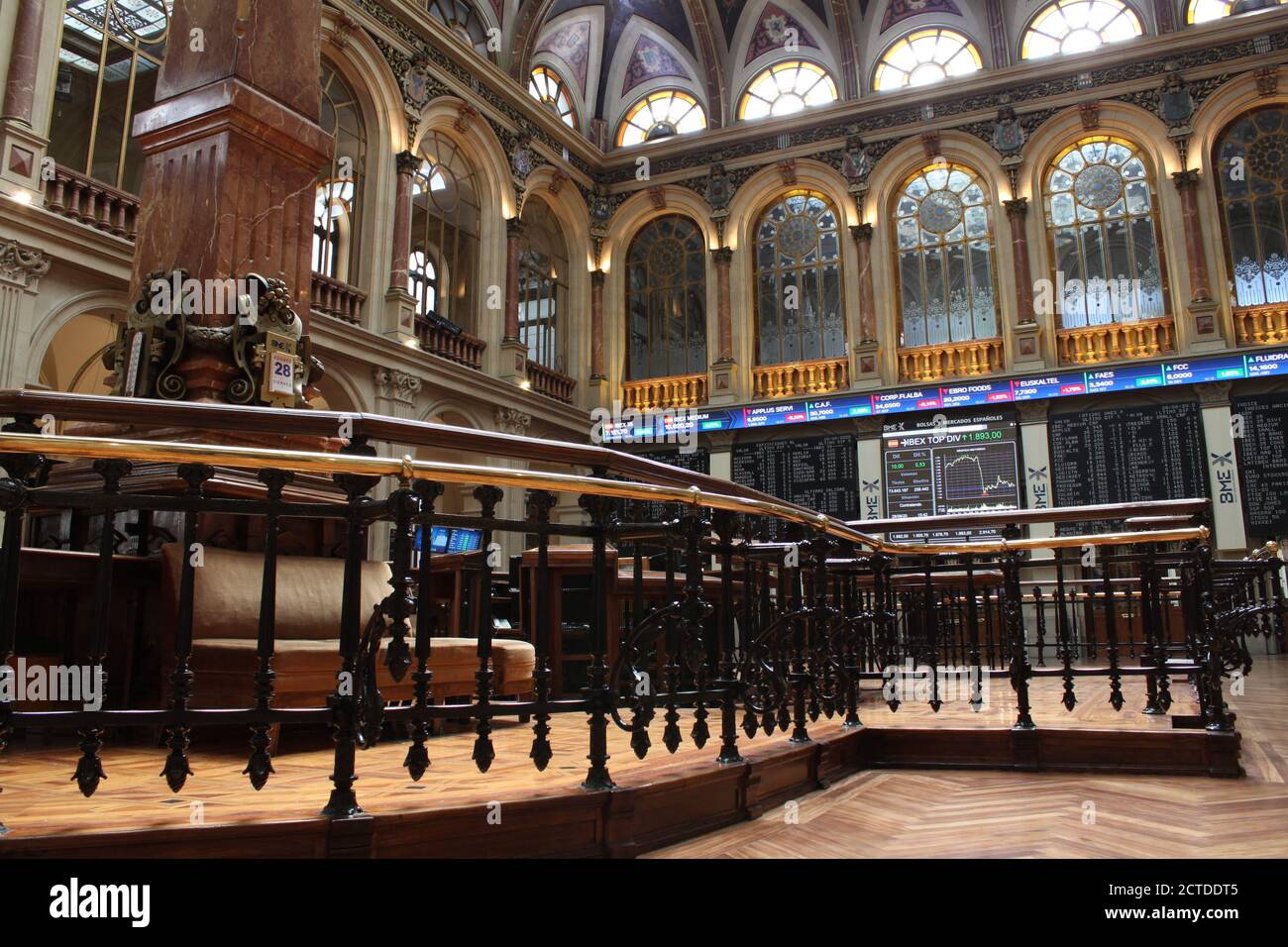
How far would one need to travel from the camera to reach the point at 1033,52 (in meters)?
14.2

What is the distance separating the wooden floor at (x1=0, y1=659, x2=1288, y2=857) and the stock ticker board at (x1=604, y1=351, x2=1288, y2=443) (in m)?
9.84

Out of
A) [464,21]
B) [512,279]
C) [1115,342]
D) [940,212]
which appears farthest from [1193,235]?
[464,21]

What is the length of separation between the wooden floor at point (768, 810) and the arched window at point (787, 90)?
13.8m

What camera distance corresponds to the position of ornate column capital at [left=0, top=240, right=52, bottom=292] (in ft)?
25.4

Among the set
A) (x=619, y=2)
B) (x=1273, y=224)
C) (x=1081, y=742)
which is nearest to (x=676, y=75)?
(x=619, y=2)

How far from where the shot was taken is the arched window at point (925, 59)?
48.0ft

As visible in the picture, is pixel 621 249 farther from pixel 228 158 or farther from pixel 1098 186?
pixel 228 158

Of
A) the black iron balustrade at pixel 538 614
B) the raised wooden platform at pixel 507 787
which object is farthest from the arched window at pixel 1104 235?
the raised wooden platform at pixel 507 787

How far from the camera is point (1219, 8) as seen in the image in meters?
13.2

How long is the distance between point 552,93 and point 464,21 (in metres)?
2.28

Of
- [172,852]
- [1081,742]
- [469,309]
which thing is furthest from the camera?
[469,309]
